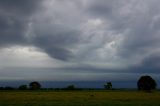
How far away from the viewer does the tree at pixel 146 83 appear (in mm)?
117456

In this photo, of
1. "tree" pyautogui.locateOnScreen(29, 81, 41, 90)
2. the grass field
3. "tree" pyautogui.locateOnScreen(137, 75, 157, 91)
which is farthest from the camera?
"tree" pyautogui.locateOnScreen(29, 81, 41, 90)

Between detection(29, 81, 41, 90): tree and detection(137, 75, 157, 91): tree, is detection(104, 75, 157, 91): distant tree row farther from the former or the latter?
detection(29, 81, 41, 90): tree

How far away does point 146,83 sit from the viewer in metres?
120

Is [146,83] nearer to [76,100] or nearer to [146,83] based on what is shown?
[146,83]

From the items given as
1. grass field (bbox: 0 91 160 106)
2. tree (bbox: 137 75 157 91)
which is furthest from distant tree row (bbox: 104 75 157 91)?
grass field (bbox: 0 91 160 106)

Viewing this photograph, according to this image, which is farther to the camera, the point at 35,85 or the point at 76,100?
the point at 35,85

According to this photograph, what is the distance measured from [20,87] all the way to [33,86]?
41.4 ft

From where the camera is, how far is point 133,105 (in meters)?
50.2

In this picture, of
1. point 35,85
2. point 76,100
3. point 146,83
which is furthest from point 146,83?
point 76,100

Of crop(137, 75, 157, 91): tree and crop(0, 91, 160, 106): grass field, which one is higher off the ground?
crop(137, 75, 157, 91): tree

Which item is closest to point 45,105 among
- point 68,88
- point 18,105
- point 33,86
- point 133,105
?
point 18,105

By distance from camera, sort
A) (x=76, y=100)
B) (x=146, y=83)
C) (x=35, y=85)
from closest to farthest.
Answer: (x=76, y=100)
(x=146, y=83)
(x=35, y=85)

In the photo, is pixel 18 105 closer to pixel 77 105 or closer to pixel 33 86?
pixel 77 105

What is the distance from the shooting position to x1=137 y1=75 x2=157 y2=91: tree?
4624 inches
